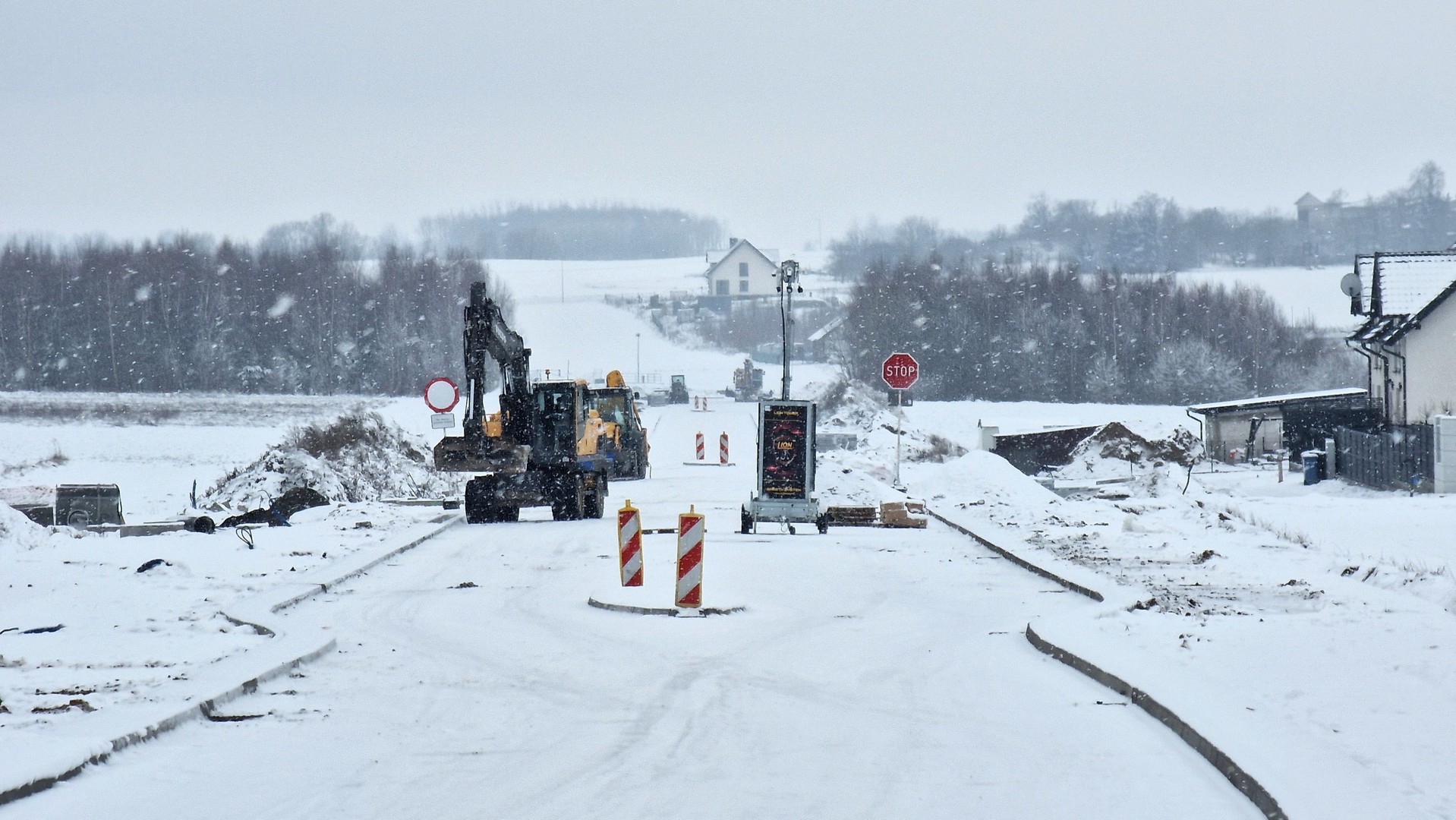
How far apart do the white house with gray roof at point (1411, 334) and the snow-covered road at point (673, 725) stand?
34233 millimetres

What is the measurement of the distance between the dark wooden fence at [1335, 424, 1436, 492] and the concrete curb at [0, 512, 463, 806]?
87.0ft

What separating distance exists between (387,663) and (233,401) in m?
73.5

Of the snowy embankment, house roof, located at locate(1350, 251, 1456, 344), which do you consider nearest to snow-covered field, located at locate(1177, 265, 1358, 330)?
house roof, located at locate(1350, 251, 1456, 344)

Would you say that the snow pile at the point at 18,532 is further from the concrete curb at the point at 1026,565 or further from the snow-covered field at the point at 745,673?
the concrete curb at the point at 1026,565

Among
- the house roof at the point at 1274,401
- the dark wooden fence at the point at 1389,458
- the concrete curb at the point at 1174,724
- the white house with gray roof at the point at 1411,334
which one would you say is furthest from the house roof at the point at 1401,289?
the concrete curb at the point at 1174,724

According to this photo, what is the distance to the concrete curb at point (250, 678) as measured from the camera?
7938 mm

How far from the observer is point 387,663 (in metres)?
12.4

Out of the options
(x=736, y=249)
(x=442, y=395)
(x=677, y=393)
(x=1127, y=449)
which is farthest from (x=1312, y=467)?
(x=736, y=249)

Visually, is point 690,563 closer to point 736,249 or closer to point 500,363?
point 500,363

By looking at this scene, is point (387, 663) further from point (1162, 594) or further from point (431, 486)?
point (431, 486)

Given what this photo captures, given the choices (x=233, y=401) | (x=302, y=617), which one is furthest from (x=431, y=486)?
(x=233, y=401)

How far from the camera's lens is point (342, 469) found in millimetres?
38844

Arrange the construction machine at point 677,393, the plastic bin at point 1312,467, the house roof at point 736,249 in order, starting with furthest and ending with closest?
the house roof at point 736,249
the construction machine at point 677,393
the plastic bin at point 1312,467

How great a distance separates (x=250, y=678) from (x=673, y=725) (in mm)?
3396
